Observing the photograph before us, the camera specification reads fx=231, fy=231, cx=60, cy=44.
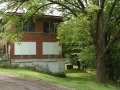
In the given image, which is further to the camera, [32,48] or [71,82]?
[32,48]

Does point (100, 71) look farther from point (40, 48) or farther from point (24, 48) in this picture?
point (24, 48)

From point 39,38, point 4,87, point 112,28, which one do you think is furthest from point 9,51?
point 4,87

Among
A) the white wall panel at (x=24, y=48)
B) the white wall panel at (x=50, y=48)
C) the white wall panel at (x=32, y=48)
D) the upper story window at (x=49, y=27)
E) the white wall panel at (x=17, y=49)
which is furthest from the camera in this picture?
the upper story window at (x=49, y=27)

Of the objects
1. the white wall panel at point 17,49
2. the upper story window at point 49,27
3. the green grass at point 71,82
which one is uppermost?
the upper story window at point 49,27

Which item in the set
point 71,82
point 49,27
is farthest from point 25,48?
point 71,82

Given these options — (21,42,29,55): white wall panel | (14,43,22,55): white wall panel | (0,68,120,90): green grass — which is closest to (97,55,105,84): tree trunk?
(0,68,120,90): green grass

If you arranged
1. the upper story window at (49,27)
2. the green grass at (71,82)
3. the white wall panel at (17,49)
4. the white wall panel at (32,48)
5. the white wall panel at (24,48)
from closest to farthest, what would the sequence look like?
the green grass at (71,82), the white wall panel at (17,49), the white wall panel at (24,48), the white wall panel at (32,48), the upper story window at (49,27)

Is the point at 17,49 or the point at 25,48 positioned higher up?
the point at 25,48

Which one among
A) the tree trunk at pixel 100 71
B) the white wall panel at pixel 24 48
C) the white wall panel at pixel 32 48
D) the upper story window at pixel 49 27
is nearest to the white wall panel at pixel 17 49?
the white wall panel at pixel 24 48

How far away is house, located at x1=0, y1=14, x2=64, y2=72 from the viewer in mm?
33062

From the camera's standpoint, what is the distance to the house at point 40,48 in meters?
33.1

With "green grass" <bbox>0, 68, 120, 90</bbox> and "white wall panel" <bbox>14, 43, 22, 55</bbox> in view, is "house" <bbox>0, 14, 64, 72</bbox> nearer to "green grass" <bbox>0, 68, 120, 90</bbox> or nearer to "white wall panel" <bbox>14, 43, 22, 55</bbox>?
"white wall panel" <bbox>14, 43, 22, 55</bbox>

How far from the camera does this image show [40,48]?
34531 mm

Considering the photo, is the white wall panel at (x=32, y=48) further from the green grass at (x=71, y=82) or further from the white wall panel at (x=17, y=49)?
the green grass at (x=71, y=82)
